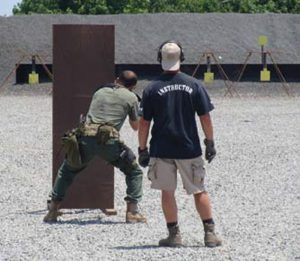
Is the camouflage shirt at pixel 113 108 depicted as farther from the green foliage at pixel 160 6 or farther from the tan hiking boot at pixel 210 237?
the green foliage at pixel 160 6

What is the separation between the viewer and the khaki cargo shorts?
1002 centimetres

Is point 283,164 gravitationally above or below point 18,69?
above

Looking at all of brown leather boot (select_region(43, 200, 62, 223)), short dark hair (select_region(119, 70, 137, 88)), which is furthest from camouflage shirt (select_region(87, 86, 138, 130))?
brown leather boot (select_region(43, 200, 62, 223))

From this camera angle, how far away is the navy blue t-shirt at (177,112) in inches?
393

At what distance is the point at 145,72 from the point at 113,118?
128ft

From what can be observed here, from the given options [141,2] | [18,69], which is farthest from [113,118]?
[141,2]

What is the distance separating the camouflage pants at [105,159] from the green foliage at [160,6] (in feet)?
185

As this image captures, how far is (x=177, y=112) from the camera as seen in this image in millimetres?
9977

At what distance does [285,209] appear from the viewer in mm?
12938

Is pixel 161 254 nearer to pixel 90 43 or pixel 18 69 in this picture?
pixel 90 43

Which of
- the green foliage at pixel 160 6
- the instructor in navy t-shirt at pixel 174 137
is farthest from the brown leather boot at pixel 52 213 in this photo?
the green foliage at pixel 160 6

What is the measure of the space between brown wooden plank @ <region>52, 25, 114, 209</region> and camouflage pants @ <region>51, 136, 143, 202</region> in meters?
0.59

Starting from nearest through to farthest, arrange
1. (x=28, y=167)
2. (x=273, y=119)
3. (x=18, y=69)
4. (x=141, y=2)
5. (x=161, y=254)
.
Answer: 1. (x=161, y=254)
2. (x=28, y=167)
3. (x=273, y=119)
4. (x=18, y=69)
5. (x=141, y=2)

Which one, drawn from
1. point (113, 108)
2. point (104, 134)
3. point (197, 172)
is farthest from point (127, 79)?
point (197, 172)
